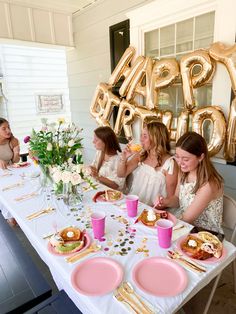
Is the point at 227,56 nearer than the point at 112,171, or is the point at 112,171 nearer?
the point at 227,56

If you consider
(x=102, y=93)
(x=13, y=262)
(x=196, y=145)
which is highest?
(x=102, y=93)

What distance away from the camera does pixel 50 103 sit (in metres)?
4.59

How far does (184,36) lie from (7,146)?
94.0 inches

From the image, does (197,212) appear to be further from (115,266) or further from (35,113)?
(35,113)

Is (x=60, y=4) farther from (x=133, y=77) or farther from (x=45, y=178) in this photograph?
(x=45, y=178)

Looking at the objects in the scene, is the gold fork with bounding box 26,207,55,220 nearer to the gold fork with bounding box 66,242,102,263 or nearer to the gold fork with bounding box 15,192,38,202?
the gold fork with bounding box 15,192,38,202

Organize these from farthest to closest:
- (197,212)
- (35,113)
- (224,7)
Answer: (35,113)
(224,7)
(197,212)

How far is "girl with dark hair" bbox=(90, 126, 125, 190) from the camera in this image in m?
2.22

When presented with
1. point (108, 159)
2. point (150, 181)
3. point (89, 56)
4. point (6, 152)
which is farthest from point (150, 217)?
point (89, 56)

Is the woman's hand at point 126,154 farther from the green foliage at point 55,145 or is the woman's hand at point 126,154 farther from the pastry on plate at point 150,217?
the pastry on plate at point 150,217

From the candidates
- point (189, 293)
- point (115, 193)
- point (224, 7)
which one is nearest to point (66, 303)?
point (189, 293)

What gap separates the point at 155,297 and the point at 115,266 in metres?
0.22

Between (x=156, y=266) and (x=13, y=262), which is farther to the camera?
(x=13, y=262)

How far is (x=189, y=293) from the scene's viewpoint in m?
0.88
